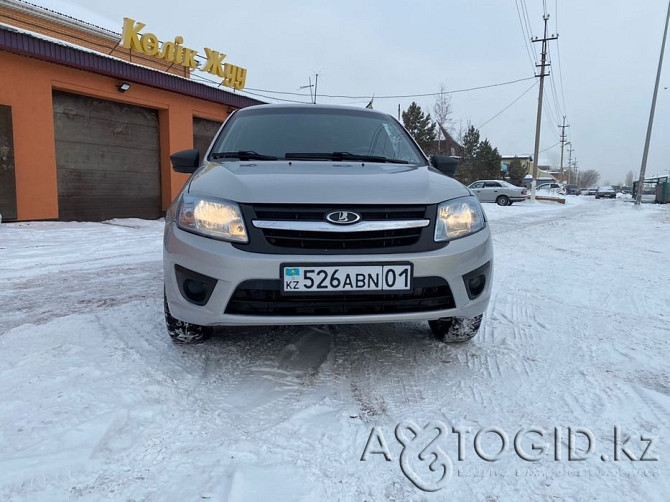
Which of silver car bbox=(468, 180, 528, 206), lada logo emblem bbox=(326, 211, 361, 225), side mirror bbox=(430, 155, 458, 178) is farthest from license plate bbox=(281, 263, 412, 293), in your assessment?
silver car bbox=(468, 180, 528, 206)

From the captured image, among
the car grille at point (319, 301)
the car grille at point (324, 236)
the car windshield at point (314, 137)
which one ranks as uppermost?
the car windshield at point (314, 137)

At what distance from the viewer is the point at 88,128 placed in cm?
1048

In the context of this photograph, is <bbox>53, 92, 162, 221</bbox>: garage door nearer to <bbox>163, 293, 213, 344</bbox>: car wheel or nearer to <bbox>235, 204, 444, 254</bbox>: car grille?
<bbox>163, 293, 213, 344</bbox>: car wheel

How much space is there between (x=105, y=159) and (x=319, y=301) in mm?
10526

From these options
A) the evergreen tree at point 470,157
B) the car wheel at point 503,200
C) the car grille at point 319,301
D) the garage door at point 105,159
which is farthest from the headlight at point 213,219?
the evergreen tree at point 470,157

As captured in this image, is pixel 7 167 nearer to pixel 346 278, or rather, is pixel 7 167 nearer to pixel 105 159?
pixel 105 159

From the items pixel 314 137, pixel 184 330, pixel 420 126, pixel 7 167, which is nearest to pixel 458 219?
pixel 314 137

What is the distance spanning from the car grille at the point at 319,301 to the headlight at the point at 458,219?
0.25 meters

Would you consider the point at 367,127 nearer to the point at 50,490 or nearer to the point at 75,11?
the point at 50,490

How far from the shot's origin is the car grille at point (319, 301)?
205 centimetres

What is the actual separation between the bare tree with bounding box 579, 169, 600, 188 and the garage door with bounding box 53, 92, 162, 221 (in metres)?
128

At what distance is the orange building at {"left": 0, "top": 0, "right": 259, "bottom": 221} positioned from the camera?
29.5ft

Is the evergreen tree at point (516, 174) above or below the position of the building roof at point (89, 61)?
below

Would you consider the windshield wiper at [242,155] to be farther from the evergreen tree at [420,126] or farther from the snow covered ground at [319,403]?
the evergreen tree at [420,126]
